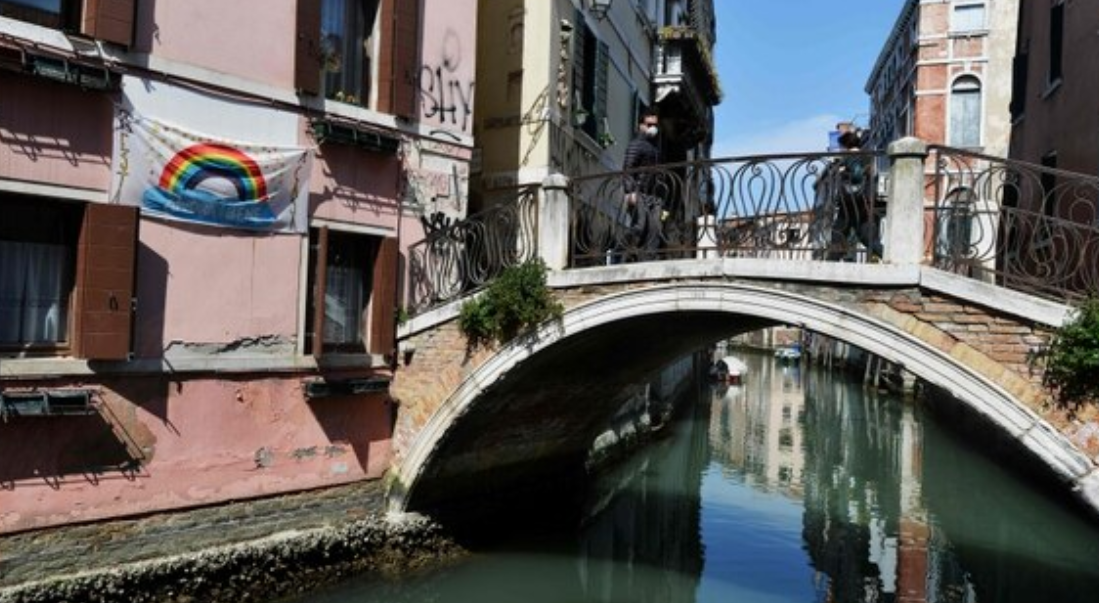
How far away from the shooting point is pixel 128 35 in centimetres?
639

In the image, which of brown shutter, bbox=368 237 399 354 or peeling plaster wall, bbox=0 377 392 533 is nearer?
peeling plaster wall, bbox=0 377 392 533

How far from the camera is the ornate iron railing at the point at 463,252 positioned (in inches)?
330

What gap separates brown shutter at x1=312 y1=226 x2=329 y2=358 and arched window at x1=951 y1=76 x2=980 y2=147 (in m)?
23.7

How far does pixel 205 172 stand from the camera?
697 cm

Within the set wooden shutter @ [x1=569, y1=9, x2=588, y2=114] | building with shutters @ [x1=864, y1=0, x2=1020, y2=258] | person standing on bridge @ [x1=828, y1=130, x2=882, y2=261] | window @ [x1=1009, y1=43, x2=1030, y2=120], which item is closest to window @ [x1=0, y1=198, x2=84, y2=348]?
person standing on bridge @ [x1=828, y1=130, x2=882, y2=261]

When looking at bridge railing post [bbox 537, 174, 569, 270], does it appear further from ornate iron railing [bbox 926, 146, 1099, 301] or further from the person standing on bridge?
ornate iron railing [bbox 926, 146, 1099, 301]

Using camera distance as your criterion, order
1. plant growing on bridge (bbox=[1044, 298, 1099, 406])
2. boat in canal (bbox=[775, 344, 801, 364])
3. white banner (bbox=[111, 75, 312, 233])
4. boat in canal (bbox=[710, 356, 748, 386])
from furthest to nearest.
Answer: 1. boat in canal (bbox=[775, 344, 801, 364])
2. boat in canal (bbox=[710, 356, 748, 386])
3. white banner (bbox=[111, 75, 312, 233])
4. plant growing on bridge (bbox=[1044, 298, 1099, 406])

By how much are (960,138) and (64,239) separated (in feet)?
85.0

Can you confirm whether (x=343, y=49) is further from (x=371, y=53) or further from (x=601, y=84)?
(x=601, y=84)

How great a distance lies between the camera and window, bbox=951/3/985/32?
2705cm

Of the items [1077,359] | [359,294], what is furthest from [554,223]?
[1077,359]

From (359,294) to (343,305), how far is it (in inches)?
8.2

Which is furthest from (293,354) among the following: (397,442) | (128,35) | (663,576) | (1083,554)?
(1083,554)

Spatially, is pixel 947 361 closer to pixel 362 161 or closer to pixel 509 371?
pixel 509 371
